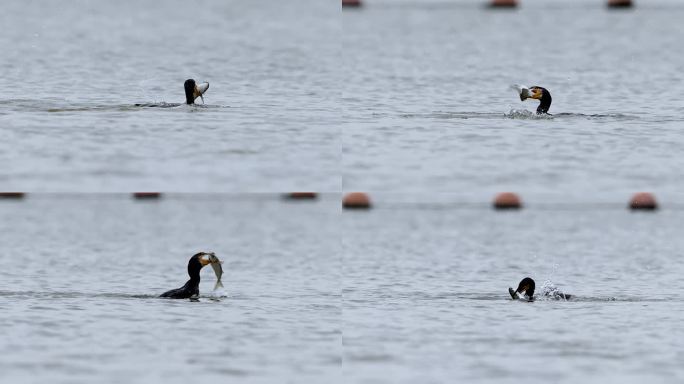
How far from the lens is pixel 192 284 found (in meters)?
11.5

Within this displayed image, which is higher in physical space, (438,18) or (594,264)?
(438,18)

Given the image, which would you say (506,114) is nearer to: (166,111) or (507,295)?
(507,295)

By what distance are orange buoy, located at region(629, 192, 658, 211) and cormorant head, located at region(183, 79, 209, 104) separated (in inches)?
181

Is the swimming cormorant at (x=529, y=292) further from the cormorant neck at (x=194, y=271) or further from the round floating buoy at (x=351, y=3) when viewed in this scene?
the round floating buoy at (x=351, y=3)

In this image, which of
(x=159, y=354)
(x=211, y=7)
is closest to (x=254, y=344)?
(x=159, y=354)

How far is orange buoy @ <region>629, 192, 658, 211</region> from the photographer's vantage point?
15.3 meters

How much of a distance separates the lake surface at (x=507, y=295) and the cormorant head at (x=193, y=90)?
1.70 m

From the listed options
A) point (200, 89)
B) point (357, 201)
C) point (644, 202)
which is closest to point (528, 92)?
point (200, 89)

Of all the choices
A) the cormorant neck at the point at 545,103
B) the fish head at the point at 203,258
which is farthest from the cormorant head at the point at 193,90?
the cormorant neck at the point at 545,103

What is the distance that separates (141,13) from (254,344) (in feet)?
40.1

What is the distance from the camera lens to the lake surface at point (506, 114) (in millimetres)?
11484

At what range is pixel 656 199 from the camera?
15492 millimetres

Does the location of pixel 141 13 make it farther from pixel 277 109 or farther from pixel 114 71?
pixel 277 109

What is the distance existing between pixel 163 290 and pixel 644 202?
505 centimetres
